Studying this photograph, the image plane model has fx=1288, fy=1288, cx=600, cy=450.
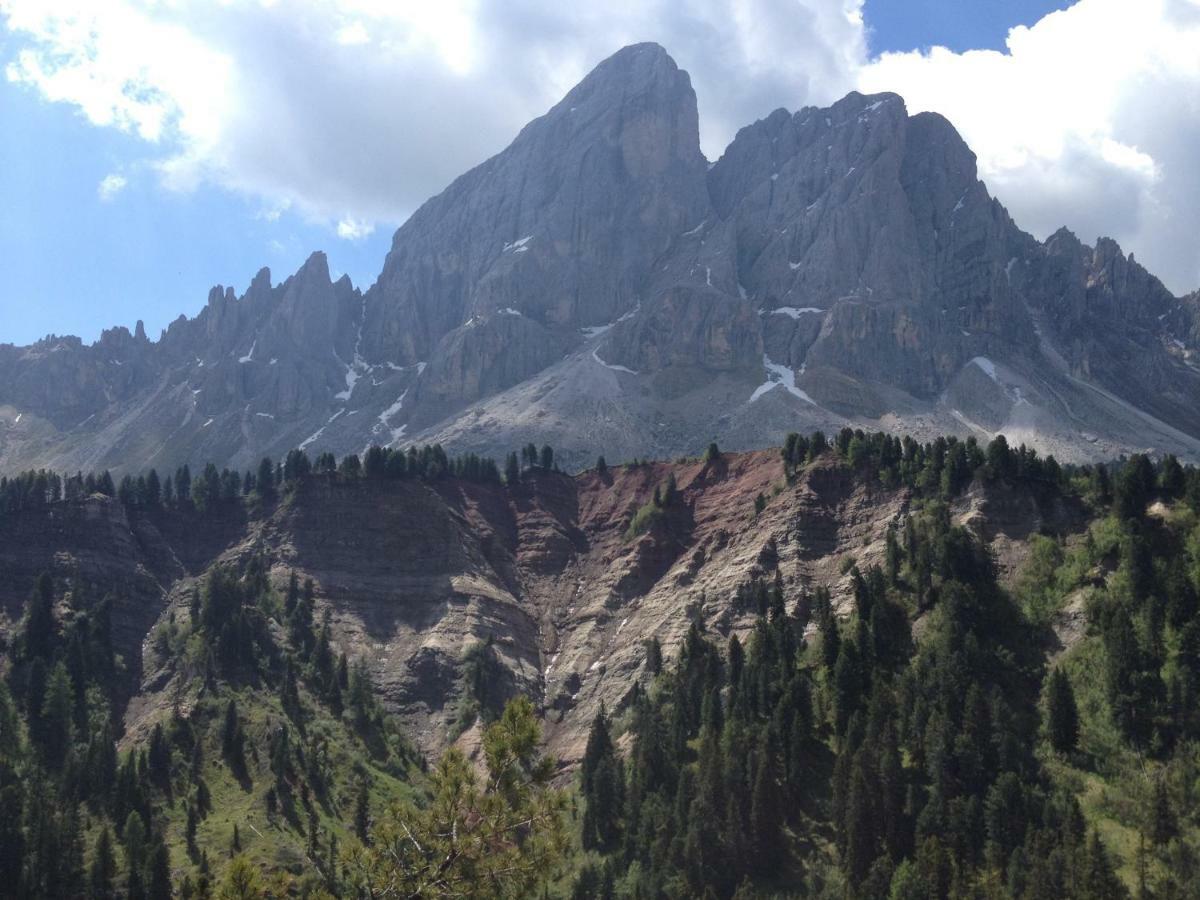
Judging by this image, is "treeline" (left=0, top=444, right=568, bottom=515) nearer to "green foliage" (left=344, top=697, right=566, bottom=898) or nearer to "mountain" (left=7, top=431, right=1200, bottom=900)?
"mountain" (left=7, top=431, right=1200, bottom=900)

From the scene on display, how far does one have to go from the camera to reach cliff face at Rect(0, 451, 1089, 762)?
12744 centimetres

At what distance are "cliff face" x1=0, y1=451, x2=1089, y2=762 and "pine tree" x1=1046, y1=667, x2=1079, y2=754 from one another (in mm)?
23879

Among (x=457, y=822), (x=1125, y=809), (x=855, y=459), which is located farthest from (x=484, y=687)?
(x=457, y=822)

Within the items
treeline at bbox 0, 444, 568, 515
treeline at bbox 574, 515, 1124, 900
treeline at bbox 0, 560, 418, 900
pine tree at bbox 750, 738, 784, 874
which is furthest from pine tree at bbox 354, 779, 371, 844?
treeline at bbox 0, 444, 568, 515

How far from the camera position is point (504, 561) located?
155 metres

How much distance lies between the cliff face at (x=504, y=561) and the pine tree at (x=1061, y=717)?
940 inches

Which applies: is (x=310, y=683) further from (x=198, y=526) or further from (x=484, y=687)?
(x=198, y=526)

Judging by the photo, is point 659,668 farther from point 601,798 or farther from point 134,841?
point 134,841

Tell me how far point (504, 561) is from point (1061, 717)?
80.1 metres

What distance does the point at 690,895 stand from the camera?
87438 mm

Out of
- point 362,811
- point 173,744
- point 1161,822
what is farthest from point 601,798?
point 1161,822

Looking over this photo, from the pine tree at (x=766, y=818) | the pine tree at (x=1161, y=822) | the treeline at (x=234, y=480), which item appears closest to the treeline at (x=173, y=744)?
the treeline at (x=234, y=480)

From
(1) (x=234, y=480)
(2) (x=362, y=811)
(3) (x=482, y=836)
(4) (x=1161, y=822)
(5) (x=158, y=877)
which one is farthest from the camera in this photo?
(1) (x=234, y=480)

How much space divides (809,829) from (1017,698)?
18.5 metres
